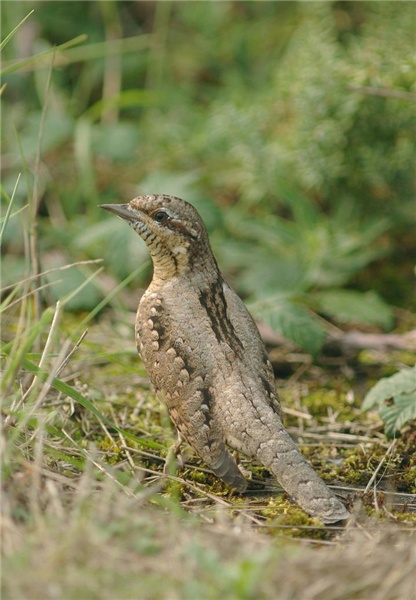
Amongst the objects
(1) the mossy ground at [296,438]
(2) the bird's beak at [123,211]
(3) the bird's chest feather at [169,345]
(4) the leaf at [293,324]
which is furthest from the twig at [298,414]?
(2) the bird's beak at [123,211]

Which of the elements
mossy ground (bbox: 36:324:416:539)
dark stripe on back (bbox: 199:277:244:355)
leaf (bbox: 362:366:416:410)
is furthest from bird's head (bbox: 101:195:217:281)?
leaf (bbox: 362:366:416:410)

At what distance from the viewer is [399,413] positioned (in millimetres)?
Result: 3693

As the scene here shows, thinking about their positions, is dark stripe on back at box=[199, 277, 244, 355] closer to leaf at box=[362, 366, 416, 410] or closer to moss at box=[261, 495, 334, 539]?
moss at box=[261, 495, 334, 539]

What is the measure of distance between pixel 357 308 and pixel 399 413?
61.3 inches

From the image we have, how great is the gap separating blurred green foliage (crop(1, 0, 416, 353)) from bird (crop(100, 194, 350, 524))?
0.95 meters

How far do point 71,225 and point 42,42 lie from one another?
Result: 2.29 m

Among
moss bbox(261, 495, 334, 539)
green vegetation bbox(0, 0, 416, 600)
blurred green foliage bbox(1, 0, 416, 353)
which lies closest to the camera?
green vegetation bbox(0, 0, 416, 600)

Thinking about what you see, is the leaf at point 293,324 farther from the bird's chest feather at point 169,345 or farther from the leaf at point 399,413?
the bird's chest feather at point 169,345

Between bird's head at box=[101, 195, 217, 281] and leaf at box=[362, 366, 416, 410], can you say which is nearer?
bird's head at box=[101, 195, 217, 281]

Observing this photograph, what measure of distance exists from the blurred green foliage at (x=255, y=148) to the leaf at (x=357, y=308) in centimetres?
Result: 1

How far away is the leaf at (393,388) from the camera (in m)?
3.80

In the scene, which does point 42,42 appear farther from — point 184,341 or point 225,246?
point 184,341

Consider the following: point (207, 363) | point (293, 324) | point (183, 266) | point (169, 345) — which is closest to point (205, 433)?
point (207, 363)

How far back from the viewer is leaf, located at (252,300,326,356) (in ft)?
14.2
